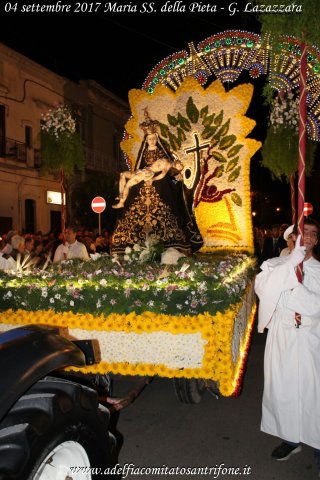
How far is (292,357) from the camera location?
4.10 meters

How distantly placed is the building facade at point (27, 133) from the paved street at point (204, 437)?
63.5 feet

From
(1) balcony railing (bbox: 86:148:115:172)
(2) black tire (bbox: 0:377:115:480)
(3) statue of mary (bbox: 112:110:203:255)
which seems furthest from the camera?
(1) balcony railing (bbox: 86:148:115:172)

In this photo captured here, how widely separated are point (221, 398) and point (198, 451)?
4.67ft

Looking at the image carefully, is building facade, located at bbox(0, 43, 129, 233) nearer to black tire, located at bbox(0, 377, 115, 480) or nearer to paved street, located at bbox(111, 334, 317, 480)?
paved street, located at bbox(111, 334, 317, 480)

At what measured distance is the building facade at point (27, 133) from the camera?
23.4m

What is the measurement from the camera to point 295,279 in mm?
4066

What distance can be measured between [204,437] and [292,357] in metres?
1.23

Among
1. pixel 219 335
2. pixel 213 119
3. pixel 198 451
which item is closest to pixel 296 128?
pixel 213 119

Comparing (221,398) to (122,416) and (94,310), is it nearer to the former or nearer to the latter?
(122,416)

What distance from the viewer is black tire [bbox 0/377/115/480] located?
2.12m

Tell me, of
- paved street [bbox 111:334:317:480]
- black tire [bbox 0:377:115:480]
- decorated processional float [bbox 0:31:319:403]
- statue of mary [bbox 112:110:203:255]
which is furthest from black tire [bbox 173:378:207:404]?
statue of mary [bbox 112:110:203:255]

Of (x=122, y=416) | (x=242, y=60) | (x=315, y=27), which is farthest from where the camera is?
(x=242, y=60)

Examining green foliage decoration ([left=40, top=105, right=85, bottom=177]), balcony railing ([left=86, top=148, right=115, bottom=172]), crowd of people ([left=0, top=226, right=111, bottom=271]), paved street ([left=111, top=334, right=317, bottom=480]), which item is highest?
balcony railing ([left=86, top=148, right=115, bottom=172])

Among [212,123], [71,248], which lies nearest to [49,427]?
[71,248]
